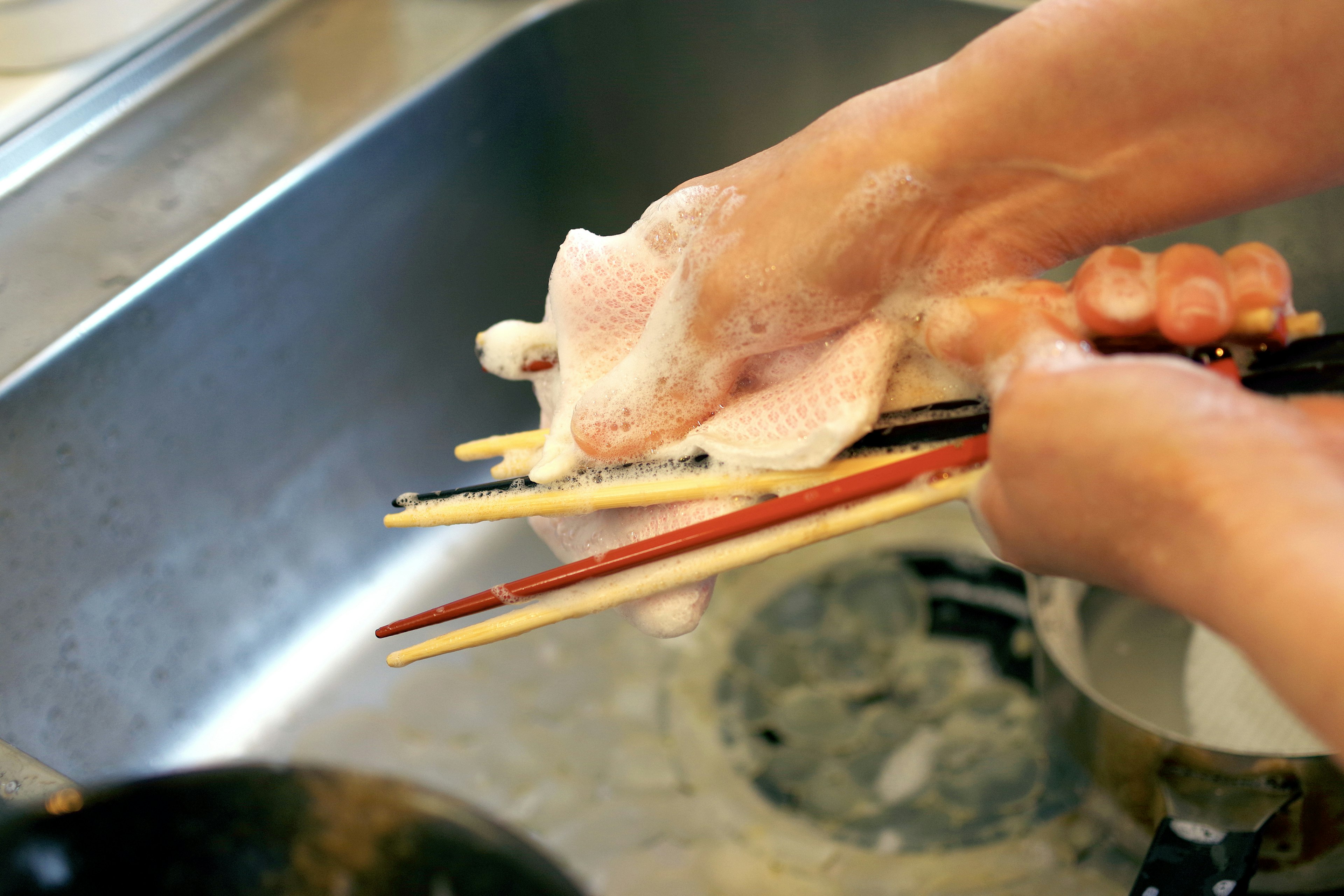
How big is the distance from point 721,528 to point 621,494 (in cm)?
7

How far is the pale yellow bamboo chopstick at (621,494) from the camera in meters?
0.54

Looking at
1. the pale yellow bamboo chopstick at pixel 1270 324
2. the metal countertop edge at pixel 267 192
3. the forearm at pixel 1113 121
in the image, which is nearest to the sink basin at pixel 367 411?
the metal countertop edge at pixel 267 192

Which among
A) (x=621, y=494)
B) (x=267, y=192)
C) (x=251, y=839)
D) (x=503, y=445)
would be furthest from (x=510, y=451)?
(x=267, y=192)

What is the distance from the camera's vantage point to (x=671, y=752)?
3.19 ft

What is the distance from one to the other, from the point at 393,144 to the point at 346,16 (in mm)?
239

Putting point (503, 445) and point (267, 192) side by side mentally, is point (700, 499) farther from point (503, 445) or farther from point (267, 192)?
point (267, 192)

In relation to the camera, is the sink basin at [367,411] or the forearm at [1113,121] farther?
the sink basin at [367,411]

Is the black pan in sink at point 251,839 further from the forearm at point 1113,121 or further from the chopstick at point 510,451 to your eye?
the forearm at point 1113,121

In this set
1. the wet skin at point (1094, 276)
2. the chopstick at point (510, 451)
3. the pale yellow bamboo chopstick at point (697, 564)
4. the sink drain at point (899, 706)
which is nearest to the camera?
the wet skin at point (1094, 276)

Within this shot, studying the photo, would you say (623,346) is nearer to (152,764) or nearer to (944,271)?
(944,271)

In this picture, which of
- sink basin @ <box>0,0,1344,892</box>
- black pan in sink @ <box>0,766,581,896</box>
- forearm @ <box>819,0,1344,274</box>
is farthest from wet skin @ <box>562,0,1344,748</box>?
sink basin @ <box>0,0,1344,892</box>

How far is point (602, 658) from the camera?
3.43 ft

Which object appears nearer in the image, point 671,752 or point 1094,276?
point 1094,276

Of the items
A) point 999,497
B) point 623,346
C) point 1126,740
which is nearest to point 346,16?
point 623,346
